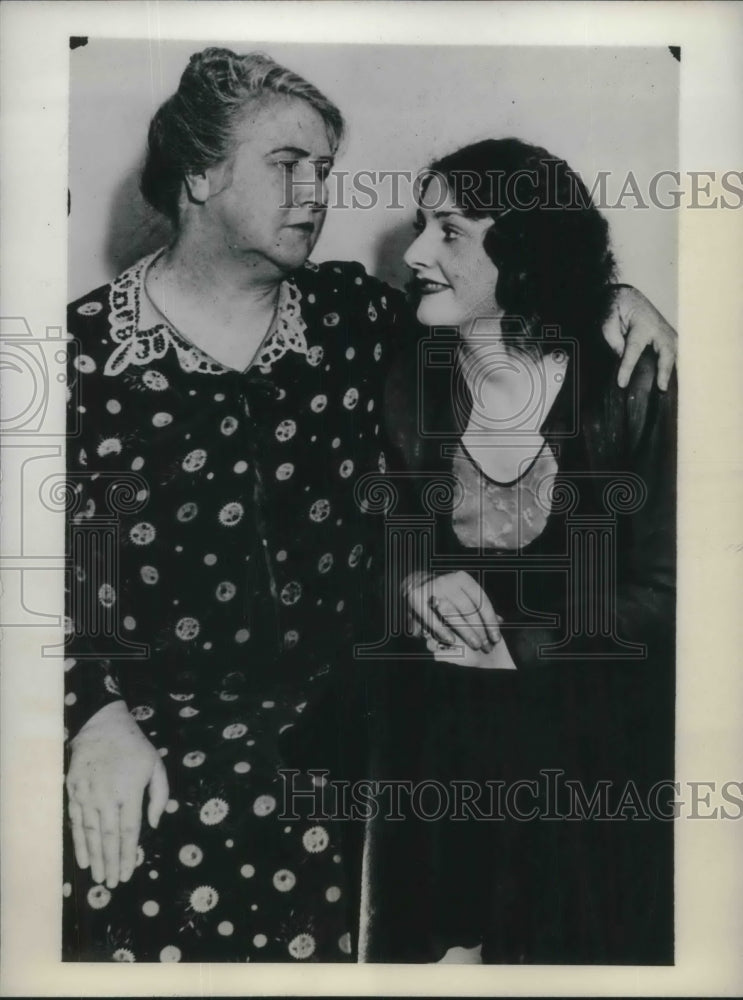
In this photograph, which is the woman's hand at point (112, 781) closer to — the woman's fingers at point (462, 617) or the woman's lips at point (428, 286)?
the woman's fingers at point (462, 617)

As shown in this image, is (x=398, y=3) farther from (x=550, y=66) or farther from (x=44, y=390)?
(x=44, y=390)

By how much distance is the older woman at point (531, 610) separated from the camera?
115 cm

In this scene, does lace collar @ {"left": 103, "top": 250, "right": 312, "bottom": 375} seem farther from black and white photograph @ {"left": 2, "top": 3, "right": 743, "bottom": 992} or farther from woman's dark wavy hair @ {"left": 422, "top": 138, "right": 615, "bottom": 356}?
woman's dark wavy hair @ {"left": 422, "top": 138, "right": 615, "bottom": 356}

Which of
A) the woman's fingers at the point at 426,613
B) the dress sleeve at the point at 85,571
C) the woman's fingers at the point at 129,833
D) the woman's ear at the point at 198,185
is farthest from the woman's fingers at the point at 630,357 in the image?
the woman's fingers at the point at 129,833

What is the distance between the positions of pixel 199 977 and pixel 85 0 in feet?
4.14

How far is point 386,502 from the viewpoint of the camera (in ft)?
3.76

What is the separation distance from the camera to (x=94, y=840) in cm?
114

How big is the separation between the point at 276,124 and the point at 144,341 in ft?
1.06

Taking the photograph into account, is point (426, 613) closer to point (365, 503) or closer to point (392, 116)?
point (365, 503)

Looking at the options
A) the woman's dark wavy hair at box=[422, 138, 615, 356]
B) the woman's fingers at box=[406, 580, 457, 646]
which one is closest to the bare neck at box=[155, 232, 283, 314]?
the woman's dark wavy hair at box=[422, 138, 615, 356]

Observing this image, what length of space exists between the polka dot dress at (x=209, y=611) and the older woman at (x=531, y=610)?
0.10 meters

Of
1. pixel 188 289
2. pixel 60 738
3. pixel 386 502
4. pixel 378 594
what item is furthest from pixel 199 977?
→ pixel 188 289

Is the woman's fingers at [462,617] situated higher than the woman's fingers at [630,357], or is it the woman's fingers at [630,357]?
the woman's fingers at [630,357]

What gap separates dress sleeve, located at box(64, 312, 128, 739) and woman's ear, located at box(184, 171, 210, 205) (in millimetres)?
242
